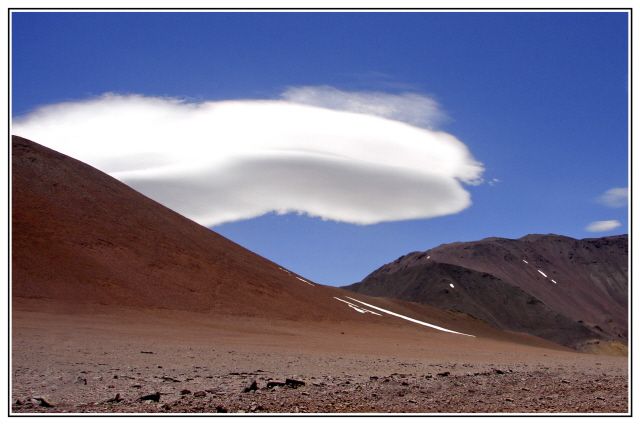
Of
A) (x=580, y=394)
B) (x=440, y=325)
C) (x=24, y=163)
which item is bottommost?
(x=440, y=325)

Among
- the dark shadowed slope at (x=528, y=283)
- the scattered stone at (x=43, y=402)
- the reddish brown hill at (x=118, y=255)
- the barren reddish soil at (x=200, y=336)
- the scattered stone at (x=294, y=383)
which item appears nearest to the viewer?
the scattered stone at (x=43, y=402)

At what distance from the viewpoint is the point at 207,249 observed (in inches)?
2295

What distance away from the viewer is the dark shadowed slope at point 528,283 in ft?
370

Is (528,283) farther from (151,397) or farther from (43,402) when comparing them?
(43,402)

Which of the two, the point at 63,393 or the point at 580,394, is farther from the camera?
the point at 580,394

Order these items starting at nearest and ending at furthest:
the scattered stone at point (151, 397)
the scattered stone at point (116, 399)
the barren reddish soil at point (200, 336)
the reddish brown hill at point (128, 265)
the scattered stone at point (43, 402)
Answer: the scattered stone at point (43, 402) → the scattered stone at point (116, 399) → the scattered stone at point (151, 397) → the barren reddish soil at point (200, 336) → the reddish brown hill at point (128, 265)

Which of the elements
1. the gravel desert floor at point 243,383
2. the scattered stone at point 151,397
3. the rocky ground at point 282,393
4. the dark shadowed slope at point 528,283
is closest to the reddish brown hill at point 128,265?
the gravel desert floor at point 243,383

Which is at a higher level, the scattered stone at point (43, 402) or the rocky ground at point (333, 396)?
the scattered stone at point (43, 402)

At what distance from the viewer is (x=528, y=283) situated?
490 ft

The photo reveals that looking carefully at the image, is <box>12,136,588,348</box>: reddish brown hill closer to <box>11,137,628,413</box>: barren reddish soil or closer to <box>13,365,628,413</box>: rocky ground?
<box>11,137,628,413</box>: barren reddish soil

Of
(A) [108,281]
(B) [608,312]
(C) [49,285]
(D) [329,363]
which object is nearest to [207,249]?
(A) [108,281]

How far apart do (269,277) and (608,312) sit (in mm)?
115030

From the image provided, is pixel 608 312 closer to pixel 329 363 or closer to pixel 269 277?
pixel 269 277

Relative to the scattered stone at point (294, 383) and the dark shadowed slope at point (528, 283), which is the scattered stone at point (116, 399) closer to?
the scattered stone at point (294, 383)
